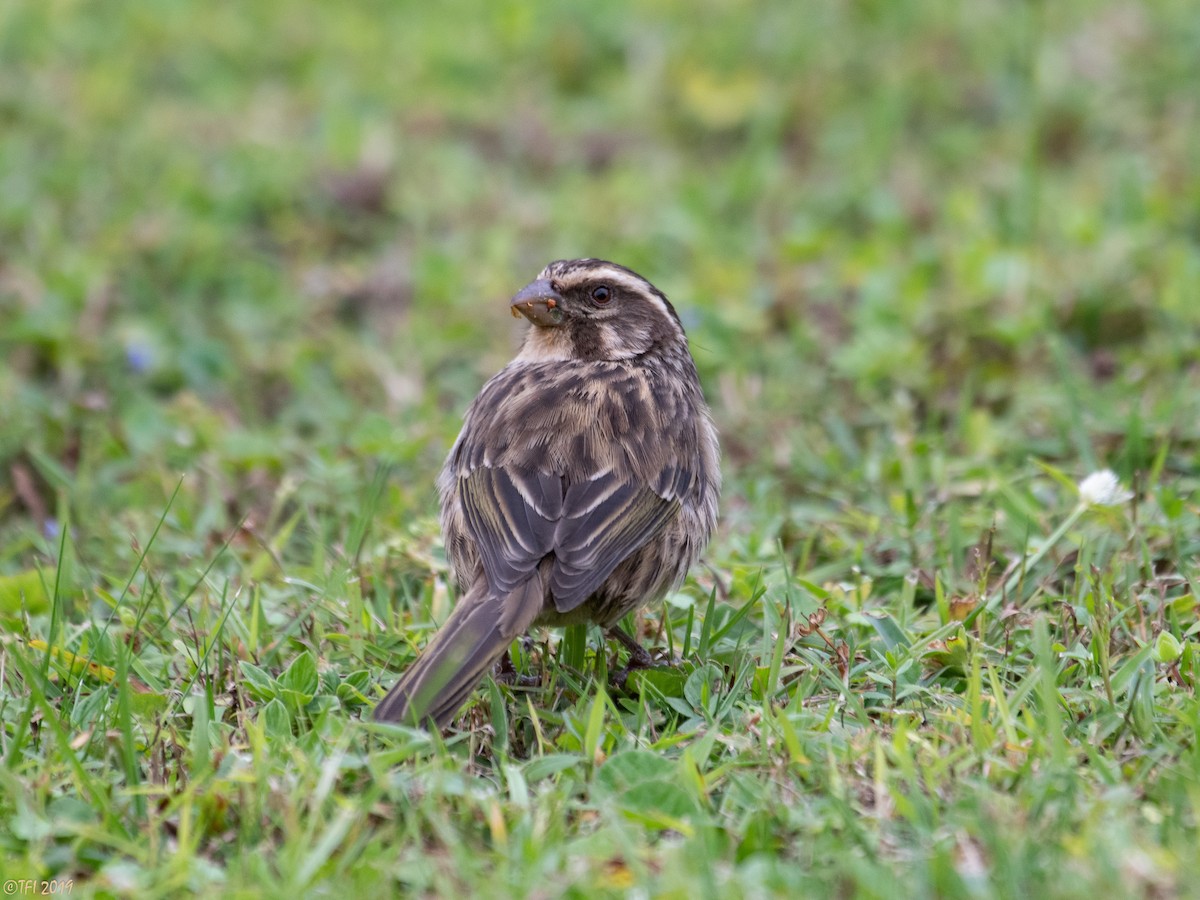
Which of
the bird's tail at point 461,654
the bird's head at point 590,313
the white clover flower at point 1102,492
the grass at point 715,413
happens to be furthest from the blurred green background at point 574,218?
the bird's tail at point 461,654

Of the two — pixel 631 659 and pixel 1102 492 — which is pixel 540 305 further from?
pixel 1102 492

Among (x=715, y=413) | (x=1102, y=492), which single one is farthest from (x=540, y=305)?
(x=1102, y=492)

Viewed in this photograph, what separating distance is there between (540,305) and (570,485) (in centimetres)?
100

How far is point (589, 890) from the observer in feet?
10.6

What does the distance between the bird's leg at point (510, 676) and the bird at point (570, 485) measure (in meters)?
0.03

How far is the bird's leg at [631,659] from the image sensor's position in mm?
4559

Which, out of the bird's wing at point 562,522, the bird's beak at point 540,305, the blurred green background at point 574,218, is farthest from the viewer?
the blurred green background at point 574,218

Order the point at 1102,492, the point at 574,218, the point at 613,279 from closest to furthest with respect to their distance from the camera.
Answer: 1. the point at 1102,492
2. the point at 613,279
3. the point at 574,218

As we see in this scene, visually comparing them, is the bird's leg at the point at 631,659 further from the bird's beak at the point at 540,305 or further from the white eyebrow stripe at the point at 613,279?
the white eyebrow stripe at the point at 613,279

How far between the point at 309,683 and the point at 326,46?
673 centimetres

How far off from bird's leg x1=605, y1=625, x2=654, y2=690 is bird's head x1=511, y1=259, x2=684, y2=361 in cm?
116

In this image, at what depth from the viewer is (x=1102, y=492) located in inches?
201

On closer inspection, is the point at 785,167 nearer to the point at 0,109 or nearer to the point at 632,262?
the point at 632,262

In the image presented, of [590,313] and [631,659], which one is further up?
[590,313]
